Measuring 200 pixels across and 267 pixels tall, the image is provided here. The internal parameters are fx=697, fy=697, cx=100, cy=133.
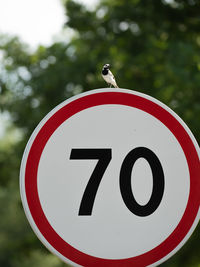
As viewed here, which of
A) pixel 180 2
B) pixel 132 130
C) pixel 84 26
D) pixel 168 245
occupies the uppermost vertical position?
pixel 84 26

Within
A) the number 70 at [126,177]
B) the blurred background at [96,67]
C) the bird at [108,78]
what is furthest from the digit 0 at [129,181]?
the blurred background at [96,67]

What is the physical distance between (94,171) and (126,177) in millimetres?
130

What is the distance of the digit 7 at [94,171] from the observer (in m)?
2.71

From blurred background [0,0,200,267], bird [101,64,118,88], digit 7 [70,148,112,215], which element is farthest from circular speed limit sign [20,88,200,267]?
blurred background [0,0,200,267]

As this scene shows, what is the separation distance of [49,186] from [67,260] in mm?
301

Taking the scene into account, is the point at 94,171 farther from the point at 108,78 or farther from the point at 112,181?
the point at 108,78

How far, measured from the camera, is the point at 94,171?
2756mm

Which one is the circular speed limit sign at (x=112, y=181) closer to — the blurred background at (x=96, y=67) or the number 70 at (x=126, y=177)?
the number 70 at (x=126, y=177)

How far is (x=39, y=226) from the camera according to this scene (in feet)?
8.87

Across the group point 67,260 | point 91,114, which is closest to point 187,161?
point 91,114

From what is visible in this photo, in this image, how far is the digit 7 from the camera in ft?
8.90

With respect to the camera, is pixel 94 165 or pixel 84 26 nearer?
pixel 94 165

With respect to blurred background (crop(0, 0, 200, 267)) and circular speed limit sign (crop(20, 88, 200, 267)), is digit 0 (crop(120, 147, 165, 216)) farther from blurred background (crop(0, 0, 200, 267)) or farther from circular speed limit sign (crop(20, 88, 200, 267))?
blurred background (crop(0, 0, 200, 267))

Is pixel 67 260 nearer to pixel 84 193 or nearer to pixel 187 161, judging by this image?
pixel 84 193
